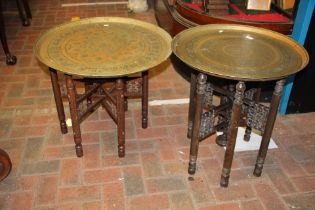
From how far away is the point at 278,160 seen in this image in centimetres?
284

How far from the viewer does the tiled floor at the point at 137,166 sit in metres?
2.46

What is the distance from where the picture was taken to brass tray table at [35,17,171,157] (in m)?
2.31

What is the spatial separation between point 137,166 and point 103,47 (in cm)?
97

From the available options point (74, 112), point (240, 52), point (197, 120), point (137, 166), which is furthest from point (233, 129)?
point (74, 112)

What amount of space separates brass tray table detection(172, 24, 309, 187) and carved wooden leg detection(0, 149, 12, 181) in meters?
1.37

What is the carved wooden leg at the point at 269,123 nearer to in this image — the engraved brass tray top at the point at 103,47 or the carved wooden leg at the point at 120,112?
the engraved brass tray top at the point at 103,47

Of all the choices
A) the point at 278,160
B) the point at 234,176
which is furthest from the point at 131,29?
the point at 278,160

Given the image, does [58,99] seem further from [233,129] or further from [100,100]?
[233,129]

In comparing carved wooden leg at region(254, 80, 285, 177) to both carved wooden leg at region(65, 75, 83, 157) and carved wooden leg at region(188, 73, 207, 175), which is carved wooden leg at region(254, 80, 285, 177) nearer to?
carved wooden leg at region(188, 73, 207, 175)

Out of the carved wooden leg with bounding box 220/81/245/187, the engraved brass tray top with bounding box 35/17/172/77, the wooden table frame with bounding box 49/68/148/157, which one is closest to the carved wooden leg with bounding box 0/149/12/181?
the wooden table frame with bounding box 49/68/148/157

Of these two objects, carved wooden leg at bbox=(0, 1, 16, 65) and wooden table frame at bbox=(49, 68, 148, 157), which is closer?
wooden table frame at bbox=(49, 68, 148, 157)

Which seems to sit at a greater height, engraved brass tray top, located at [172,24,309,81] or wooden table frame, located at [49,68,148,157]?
engraved brass tray top, located at [172,24,309,81]

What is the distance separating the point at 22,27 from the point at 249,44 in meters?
3.66

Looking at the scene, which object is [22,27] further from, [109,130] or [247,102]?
[247,102]
